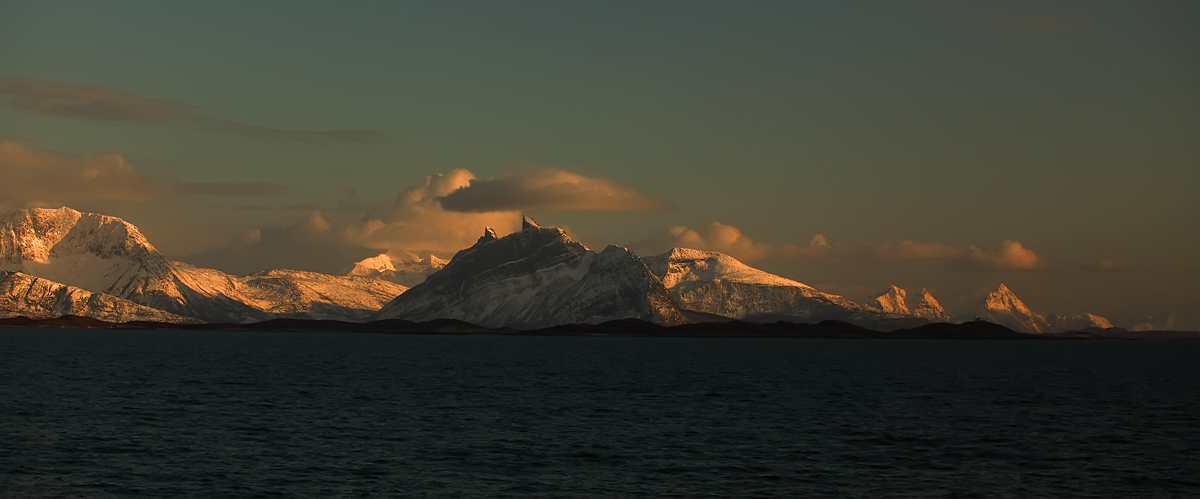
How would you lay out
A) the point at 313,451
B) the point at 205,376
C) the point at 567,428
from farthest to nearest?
the point at 205,376, the point at 567,428, the point at 313,451

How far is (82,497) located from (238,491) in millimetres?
7937

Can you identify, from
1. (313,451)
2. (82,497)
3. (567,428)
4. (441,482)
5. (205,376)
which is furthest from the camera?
(205,376)

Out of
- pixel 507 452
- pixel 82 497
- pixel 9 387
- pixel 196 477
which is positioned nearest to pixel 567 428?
pixel 507 452

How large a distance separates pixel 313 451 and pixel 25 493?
62.7 ft

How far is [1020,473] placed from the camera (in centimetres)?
6694

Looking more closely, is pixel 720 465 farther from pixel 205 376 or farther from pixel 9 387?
pixel 205 376

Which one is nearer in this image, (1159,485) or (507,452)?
(1159,485)

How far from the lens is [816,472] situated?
2638 inches

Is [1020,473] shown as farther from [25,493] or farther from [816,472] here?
[25,493]

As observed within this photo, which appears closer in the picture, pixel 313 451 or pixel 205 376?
pixel 313 451

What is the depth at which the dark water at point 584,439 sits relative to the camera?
62375 mm

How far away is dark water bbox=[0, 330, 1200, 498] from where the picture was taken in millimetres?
62375

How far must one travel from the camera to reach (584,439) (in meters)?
81.4

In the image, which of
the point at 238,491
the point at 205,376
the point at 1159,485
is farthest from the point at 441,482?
the point at 205,376
